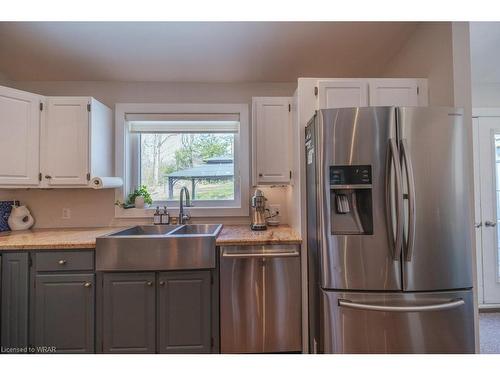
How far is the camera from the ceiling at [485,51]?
1.83m

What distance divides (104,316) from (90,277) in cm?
27

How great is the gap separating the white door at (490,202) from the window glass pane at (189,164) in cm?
265

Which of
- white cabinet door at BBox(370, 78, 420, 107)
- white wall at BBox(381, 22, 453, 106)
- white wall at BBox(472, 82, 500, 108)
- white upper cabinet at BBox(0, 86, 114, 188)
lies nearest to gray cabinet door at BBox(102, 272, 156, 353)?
white upper cabinet at BBox(0, 86, 114, 188)

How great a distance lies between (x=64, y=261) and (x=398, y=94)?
8.41ft

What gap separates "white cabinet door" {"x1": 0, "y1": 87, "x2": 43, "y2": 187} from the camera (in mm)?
1945

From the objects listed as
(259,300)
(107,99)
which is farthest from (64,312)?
(107,99)

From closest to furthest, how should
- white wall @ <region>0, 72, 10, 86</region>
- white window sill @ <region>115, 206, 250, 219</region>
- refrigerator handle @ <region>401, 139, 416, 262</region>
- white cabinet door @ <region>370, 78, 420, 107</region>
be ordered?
refrigerator handle @ <region>401, 139, 416, 262</region>, white cabinet door @ <region>370, 78, 420, 107</region>, white wall @ <region>0, 72, 10, 86</region>, white window sill @ <region>115, 206, 250, 219</region>

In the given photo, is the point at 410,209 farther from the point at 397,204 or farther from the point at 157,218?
the point at 157,218

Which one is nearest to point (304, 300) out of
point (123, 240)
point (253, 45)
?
point (123, 240)

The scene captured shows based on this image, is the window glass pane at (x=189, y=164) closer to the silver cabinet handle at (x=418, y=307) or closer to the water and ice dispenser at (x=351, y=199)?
the water and ice dispenser at (x=351, y=199)

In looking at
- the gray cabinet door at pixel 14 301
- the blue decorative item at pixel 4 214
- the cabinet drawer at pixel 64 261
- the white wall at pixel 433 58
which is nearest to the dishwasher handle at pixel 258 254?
the cabinet drawer at pixel 64 261

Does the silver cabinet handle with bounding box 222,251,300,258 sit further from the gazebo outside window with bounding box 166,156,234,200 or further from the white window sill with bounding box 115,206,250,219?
the gazebo outside window with bounding box 166,156,234,200

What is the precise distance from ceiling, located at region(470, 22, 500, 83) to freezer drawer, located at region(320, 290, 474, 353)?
6.12 ft

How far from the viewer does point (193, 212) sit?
247 cm
